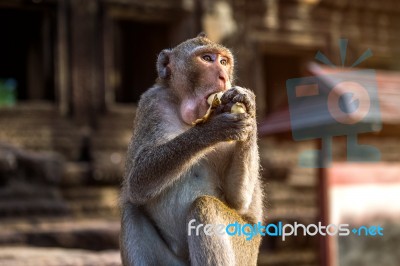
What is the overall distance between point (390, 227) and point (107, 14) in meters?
6.09

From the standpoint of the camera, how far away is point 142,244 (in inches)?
133

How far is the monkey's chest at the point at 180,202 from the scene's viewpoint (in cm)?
336

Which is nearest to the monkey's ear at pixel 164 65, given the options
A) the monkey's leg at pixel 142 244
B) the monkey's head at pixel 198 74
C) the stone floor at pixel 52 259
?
the monkey's head at pixel 198 74

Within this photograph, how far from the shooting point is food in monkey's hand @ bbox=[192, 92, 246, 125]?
3061 mm

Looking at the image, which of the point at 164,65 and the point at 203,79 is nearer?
the point at 203,79

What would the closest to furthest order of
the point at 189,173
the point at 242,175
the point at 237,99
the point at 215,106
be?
the point at 237,99 < the point at 215,106 < the point at 242,175 < the point at 189,173

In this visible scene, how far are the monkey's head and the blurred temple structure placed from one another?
2408 millimetres

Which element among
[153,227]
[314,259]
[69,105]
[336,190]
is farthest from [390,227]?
[69,105]

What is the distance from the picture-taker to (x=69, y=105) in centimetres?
1057

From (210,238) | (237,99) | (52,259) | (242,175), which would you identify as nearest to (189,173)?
(242,175)

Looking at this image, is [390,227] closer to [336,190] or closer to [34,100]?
[336,190]

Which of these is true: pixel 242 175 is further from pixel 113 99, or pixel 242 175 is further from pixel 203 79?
pixel 113 99

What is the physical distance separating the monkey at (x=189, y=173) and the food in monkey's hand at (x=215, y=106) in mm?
25

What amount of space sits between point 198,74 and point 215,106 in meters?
0.30
